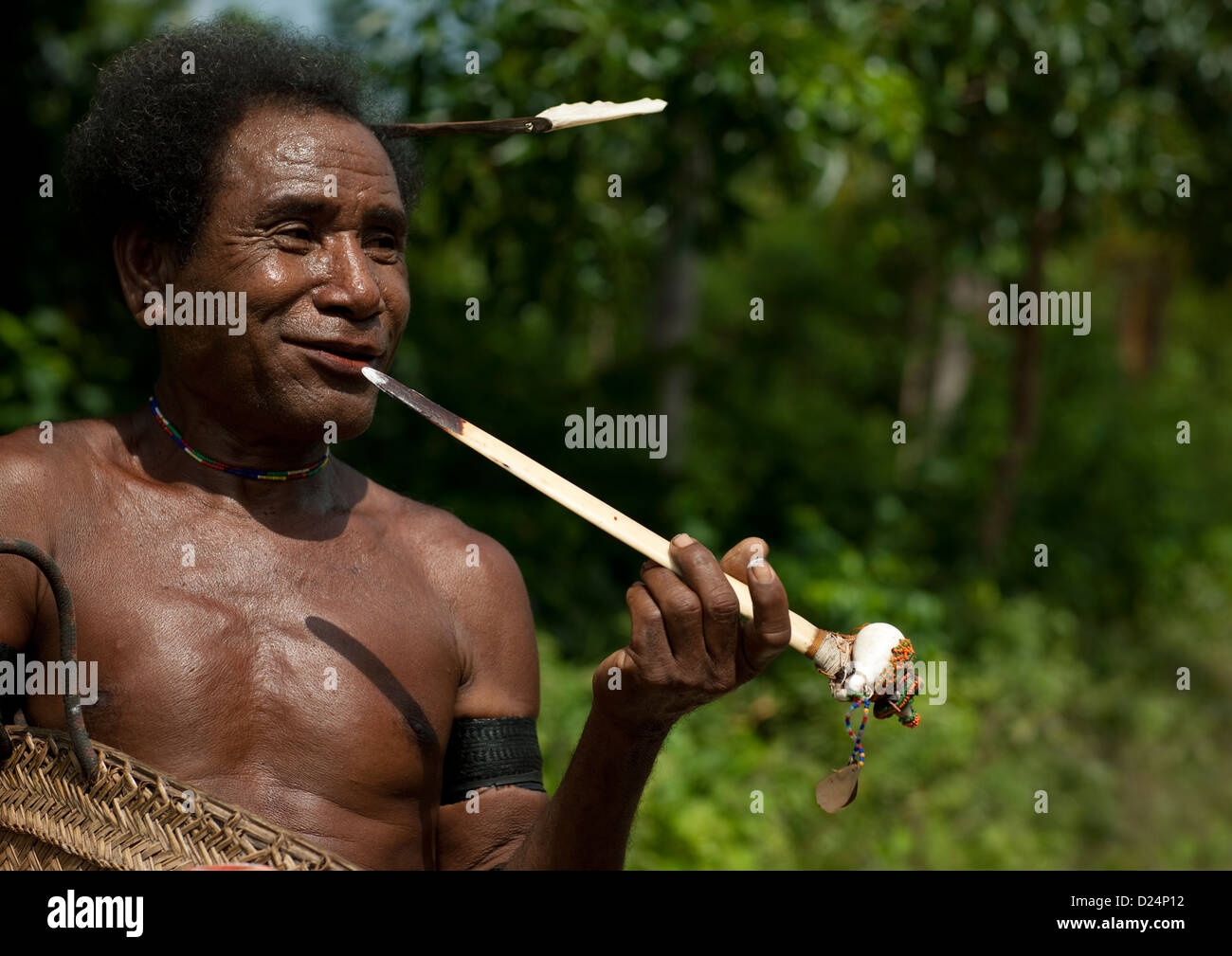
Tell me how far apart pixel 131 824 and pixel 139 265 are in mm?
849

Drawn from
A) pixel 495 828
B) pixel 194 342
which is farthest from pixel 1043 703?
pixel 194 342

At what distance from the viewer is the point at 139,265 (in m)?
2.12

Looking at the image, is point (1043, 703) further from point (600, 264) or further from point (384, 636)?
point (384, 636)

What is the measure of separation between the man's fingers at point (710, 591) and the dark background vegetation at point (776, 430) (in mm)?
1210

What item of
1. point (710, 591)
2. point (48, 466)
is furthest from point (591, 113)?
point (48, 466)

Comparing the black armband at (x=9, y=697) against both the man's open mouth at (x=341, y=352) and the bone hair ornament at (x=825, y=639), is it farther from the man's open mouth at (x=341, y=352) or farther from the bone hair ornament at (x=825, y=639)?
the bone hair ornament at (x=825, y=639)

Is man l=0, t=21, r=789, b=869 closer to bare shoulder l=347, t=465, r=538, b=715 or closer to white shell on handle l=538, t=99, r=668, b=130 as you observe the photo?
bare shoulder l=347, t=465, r=538, b=715

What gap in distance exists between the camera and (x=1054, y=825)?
6.24 m

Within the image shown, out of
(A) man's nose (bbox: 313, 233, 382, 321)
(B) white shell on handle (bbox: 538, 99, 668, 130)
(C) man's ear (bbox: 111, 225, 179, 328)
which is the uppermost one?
(B) white shell on handle (bbox: 538, 99, 668, 130)

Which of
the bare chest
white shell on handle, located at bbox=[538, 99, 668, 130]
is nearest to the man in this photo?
the bare chest

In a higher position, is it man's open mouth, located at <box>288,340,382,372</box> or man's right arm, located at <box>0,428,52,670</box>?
man's open mouth, located at <box>288,340,382,372</box>

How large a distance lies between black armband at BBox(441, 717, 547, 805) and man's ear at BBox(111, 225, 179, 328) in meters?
0.80

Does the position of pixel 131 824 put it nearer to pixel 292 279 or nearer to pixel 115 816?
pixel 115 816

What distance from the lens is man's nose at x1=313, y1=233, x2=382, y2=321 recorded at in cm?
197
